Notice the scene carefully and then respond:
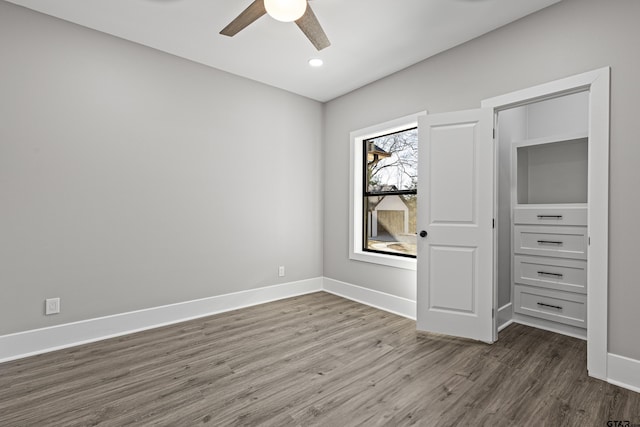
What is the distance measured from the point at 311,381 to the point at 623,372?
210 cm

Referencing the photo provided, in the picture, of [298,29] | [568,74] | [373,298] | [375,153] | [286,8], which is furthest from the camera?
[375,153]

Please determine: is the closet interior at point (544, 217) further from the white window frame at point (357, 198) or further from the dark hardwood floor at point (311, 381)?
the white window frame at point (357, 198)

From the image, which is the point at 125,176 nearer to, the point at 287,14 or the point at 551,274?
the point at 287,14

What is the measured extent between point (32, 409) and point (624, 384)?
3.75 m

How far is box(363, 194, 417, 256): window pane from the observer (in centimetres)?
370

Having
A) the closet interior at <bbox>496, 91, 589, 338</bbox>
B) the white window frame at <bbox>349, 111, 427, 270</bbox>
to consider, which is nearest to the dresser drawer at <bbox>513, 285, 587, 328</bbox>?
the closet interior at <bbox>496, 91, 589, 338</bbox>

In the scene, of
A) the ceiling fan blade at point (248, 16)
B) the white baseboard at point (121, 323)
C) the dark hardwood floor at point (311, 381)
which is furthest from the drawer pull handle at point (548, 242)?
the ceiling fan blade at point (248, 16)

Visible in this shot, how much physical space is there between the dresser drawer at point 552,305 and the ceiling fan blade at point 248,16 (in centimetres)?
358

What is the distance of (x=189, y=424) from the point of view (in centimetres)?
167

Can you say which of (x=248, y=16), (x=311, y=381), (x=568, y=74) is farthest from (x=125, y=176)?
(x=568, y=74)

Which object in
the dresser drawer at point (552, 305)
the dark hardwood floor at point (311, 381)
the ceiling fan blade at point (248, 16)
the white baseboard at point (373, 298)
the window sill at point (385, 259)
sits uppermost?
the ceiling fan blade at point (248, 16)

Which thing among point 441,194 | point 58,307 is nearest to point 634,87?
point 441,194

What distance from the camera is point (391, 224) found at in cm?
394

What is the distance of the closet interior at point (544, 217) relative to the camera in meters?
2.96
